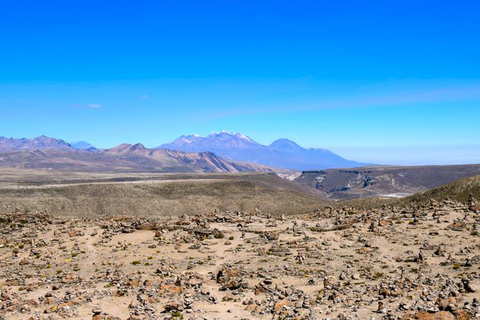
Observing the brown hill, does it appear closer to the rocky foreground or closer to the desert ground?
the desert ground

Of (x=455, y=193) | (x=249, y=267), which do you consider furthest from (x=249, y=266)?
(x=455, y=193)

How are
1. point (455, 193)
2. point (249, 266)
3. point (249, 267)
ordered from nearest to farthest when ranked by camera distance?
point (249, 267)
point (249, 266)
point (455, 193)

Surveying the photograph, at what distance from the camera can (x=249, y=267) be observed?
29.1 meters

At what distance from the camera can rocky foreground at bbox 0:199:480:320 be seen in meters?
20.4

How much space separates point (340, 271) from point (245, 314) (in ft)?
33.3

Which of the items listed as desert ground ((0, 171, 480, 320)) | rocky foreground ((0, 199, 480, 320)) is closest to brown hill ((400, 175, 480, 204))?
desert ground ((0, 171, 480, 320))

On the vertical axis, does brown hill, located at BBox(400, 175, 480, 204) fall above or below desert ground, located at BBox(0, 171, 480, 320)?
above

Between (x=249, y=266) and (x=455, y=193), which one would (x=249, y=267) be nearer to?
(x=249, y=266)

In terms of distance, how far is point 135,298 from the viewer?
22.9 meters

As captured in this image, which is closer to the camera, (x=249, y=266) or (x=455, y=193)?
(x=249, y=266)

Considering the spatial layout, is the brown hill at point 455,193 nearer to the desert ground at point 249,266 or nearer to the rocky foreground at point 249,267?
the desert ground at point 249,266

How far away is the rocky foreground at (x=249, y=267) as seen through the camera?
20438 millimetres

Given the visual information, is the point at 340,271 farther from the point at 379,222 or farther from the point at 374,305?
the point at 379,222

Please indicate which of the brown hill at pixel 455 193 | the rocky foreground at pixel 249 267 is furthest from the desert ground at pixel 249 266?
the brown hill at pixel 455 193
